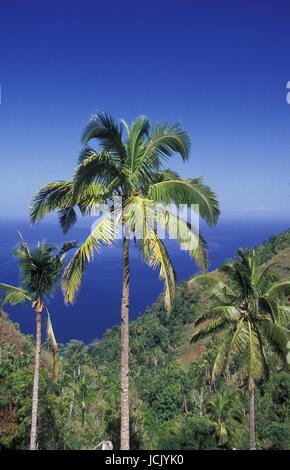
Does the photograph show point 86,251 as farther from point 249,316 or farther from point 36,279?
Result: point 249,316

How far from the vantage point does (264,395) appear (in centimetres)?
2341

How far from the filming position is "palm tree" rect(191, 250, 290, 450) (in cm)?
862

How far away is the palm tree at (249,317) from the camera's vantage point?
862cm

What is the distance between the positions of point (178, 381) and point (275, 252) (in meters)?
38.1

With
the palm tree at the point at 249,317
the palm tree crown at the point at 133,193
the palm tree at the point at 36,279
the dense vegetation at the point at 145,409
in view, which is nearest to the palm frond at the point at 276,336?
the palm tree at the point at 249,317

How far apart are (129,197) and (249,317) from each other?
5.05 meters

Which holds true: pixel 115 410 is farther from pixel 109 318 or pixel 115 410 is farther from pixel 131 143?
pixel 109 318

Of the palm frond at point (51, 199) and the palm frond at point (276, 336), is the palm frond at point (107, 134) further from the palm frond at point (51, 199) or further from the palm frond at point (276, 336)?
the palm frond at point (276, 336)

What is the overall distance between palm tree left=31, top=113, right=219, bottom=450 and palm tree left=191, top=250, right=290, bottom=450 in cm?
339

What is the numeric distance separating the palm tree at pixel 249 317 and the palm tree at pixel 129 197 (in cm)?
339

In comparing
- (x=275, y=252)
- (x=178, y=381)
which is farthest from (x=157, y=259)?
(x=275, y=252)

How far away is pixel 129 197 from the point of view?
6.20m

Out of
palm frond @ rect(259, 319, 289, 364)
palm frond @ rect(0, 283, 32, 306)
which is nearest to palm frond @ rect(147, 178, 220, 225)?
palm frond @ rect(259, 319, 289, 364)

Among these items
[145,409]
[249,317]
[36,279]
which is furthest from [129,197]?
[145,409]
